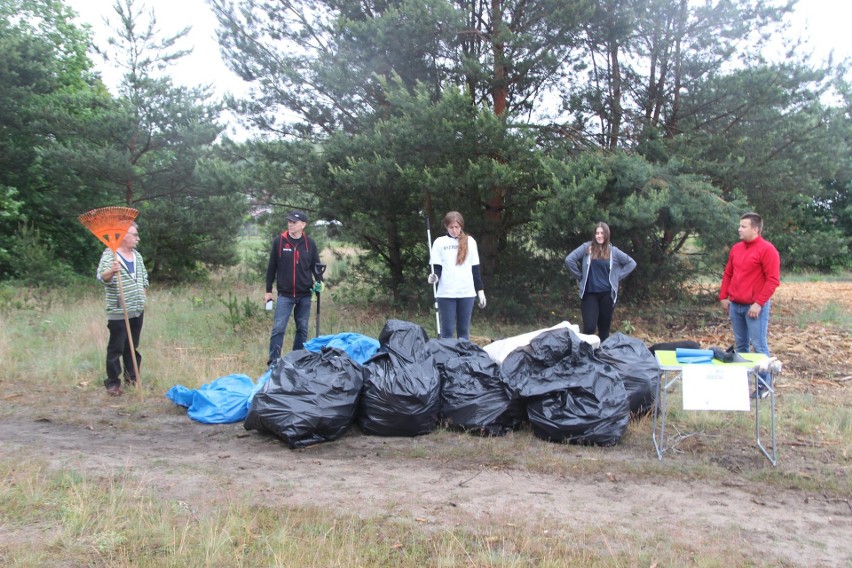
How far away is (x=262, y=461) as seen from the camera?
3939mm

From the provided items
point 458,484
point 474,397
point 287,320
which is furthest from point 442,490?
point 287,320

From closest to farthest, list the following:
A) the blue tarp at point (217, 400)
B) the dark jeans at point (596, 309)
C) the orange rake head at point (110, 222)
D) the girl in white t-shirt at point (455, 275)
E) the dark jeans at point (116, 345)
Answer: the blue tarp at point (217, 400) < the orange rake head at point (110, 222) < the dark jeans at point (116, 345) < the girl in white t-shirt at point (455, 275) < the dark jeans at point (596, 309)

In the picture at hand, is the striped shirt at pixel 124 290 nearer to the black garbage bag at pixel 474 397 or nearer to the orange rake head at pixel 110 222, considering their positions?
the orange rake head at pixel 110 222

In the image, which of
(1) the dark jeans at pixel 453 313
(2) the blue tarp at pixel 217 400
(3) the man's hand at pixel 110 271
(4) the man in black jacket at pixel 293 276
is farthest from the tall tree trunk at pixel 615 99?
(3) the man's hand at pixel 110 271

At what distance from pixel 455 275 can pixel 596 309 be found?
1574 mm

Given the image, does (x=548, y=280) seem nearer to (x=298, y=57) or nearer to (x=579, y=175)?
(x=579, y=175)

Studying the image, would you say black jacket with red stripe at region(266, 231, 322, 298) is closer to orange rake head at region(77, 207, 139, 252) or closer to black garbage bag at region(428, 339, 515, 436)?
orange rake head at region(77, 207, 139, 252)

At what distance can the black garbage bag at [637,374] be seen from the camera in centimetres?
473

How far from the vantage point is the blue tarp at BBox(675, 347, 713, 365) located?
161 inches

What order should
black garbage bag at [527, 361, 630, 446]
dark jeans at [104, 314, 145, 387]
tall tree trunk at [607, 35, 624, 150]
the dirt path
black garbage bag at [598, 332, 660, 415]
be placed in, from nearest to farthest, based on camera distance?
the dirt path, black garbage bag at [527, 361, 630, 446], black garbage bag at [598, 332, 660, 415], dark jeans at [104, 314, 145, 387], tall tree trunk at [607, 35, 624, 150]

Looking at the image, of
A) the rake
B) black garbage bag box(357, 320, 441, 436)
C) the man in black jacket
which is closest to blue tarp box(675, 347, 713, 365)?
black garbage bag box(357, 320, 441, 436)

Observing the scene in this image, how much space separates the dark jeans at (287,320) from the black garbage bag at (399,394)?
5.59 feet

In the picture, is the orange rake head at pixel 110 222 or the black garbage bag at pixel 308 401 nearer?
the black garbage bag at pixel 308 401

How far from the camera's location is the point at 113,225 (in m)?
5.32
